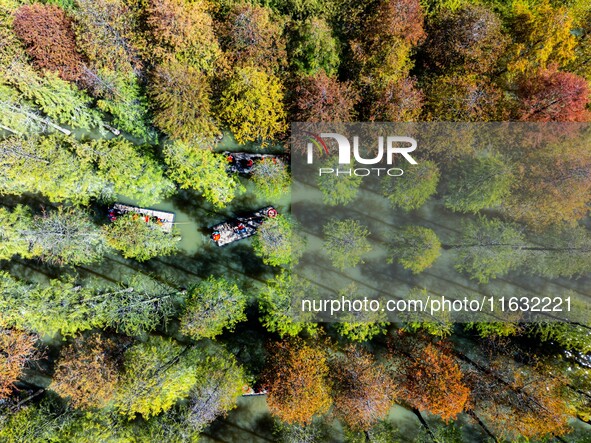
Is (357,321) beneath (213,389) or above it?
above

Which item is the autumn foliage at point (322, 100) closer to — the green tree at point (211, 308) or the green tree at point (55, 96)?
the green tree at point (211, 308)

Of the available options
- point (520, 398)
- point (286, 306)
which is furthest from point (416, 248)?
point (520, 398)

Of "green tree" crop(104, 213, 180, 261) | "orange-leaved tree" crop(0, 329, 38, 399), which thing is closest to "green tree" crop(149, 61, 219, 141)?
"green tree" crop(104, 213, 180, 261)

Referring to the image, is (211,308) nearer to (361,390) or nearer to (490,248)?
(361,390)

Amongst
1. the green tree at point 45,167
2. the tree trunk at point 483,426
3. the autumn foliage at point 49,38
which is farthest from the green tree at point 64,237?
the tree trunk at point 483,426

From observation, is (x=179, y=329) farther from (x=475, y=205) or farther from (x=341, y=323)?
(x=475, y=205)

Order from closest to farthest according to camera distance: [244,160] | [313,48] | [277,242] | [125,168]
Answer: [313,48], [125,168], [277,242], [244,160]

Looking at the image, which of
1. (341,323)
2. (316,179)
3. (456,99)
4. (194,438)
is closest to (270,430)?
(194,438)

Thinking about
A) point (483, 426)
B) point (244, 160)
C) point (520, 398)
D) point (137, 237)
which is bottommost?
point (483, 426)

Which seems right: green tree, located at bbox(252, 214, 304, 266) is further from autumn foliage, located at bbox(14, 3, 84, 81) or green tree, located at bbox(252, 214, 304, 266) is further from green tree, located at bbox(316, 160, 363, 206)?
autumn foliage, located at bbox(14, 3, 84, 81)
